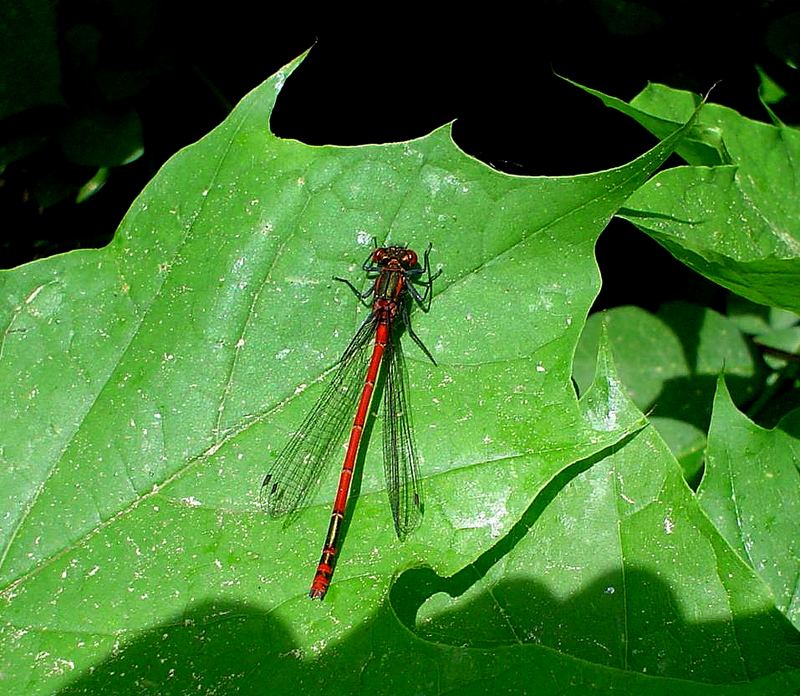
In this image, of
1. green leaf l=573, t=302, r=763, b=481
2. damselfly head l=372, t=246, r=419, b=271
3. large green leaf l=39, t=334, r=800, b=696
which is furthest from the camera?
green leaf l=573, t=302, r=763, b=481

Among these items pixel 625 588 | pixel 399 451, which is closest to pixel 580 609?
pixel 625 588

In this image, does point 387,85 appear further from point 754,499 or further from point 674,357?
point 754,499

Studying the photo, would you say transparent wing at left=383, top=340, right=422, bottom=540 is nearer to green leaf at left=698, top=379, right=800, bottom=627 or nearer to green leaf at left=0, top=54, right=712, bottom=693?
green leaf at left=0, top=54, right=712, bottom=693

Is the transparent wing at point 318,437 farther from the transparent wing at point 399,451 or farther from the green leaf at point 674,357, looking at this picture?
the green leaf at point 674,357

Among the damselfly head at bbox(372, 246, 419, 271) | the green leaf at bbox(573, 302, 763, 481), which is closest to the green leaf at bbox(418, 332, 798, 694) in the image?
the damselfly head at bbox(372, 246, 419, 271)

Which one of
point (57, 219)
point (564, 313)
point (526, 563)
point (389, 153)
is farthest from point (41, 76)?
point (526, 563)

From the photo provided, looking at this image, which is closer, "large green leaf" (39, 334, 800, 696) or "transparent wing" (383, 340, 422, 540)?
"large green leaf" (39, 334, 800, 696)

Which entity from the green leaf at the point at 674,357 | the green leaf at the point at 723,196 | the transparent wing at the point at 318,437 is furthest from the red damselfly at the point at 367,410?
the green leaf at the point at 674,357
